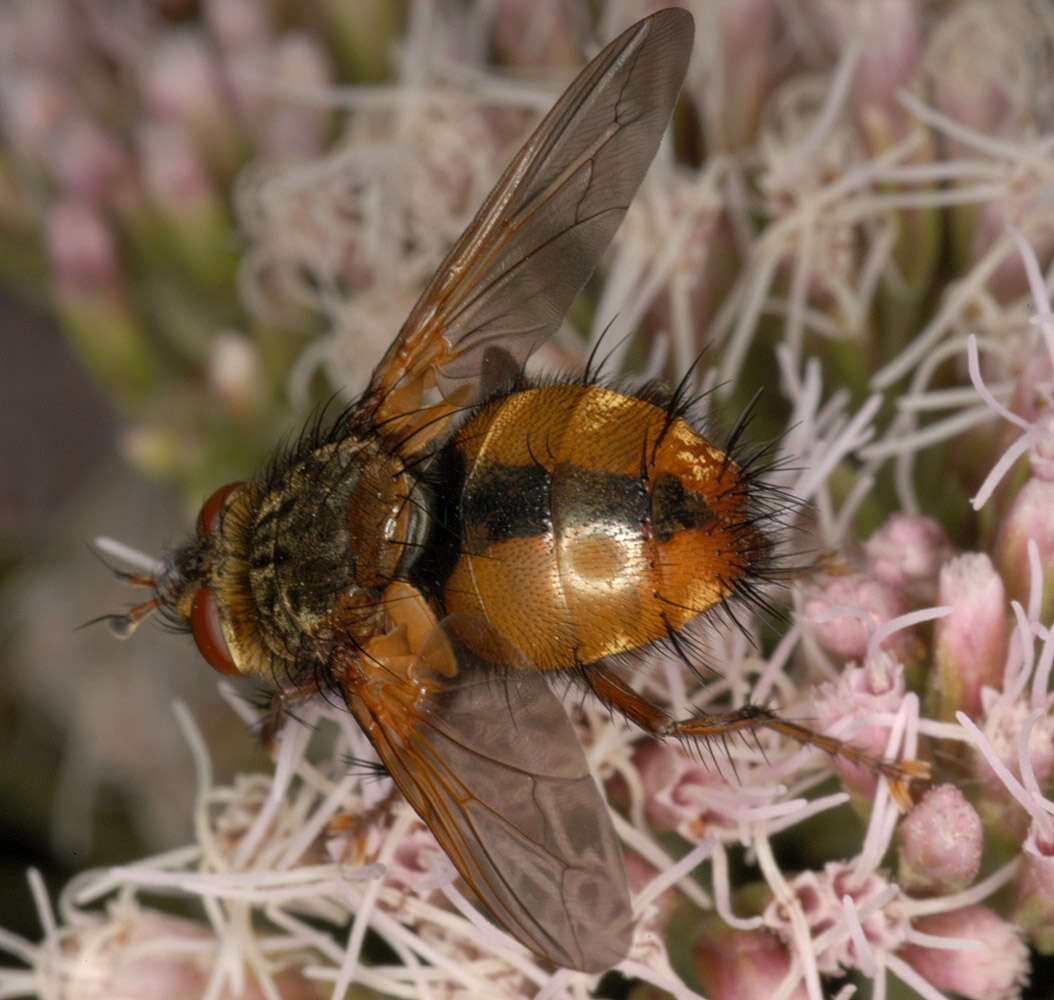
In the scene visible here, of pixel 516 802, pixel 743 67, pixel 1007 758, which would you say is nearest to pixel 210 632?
pixel 516 802

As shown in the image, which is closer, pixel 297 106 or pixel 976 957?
pixel 976 957

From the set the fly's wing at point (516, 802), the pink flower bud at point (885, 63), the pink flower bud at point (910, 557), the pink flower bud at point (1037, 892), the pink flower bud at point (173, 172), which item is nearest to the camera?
the fly's wing at point (516, 802)

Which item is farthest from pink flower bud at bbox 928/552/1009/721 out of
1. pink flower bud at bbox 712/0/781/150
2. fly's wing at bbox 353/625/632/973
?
pink flower bud at bbox 712/0/781/150

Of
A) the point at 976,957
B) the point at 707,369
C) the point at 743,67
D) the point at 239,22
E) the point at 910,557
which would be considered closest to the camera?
the point at 976,957

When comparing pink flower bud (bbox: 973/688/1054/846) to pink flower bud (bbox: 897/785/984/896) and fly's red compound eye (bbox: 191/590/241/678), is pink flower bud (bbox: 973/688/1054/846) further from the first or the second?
fly's red compound eye (bbox: 191/590/241/678)

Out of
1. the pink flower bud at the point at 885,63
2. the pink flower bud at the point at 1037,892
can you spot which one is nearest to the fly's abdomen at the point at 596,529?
the pink flower bud at the point at 1037,892

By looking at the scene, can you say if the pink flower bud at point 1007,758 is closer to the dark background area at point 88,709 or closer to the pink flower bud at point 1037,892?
the pink flower bud at point 1037,892

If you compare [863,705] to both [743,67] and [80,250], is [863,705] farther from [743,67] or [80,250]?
[80,250]
